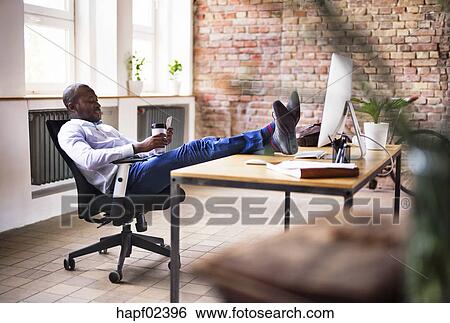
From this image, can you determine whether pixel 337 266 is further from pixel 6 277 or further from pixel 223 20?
pixel 6 277

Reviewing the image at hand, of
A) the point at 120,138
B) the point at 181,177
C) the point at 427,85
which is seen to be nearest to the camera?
the point at 427,85

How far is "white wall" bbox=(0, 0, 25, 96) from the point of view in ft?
8.96

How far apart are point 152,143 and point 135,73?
1.32m

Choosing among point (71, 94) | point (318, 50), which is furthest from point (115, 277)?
point (318, 50)

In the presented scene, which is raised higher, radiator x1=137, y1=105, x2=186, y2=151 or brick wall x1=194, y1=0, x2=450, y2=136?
brick wall x1=194, y1=0, x2=450, y2=136

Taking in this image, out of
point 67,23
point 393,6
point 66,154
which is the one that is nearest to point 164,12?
point 393,6

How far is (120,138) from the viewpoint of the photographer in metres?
2.57

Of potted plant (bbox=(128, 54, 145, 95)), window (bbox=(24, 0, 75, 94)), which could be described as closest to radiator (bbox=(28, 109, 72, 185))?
window (bbox=(24, 0, 75, 94))

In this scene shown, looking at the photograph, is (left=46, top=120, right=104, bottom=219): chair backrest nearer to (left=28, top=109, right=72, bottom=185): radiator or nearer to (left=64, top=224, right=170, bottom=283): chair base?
(left=64, top=224, right=170, bottom=283): chair base

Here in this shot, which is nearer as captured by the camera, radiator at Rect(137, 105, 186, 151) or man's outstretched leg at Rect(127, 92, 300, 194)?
radiator at Rect(137, 105, 186, 151)

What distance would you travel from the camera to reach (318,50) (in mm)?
308

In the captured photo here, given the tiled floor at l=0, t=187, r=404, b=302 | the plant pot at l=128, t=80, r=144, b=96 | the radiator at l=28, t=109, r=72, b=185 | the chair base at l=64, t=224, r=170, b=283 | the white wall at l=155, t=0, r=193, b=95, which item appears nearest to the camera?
the white wall at l=155, t=0, r=193, b=95
